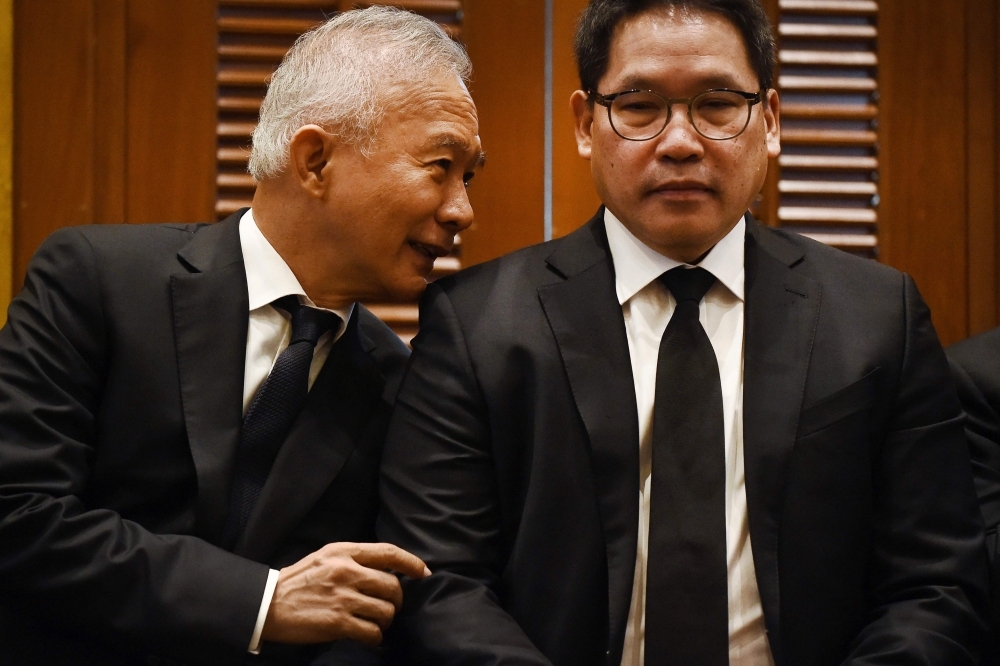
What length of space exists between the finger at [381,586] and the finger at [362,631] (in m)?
0.04

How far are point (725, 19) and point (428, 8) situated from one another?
2.67 ft

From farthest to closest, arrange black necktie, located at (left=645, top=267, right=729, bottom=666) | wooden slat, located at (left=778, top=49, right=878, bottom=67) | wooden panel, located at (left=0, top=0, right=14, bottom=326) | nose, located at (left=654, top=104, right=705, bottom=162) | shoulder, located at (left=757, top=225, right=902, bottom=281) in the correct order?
wooden slat, located at (left=778, top=49, right=878, bottom=67) → wooden panel, located at (left=0, top=0, right=14, bottom=326) → shoulder, located at (left=757, top=225, right=902, bottom=281) → nose, located at (left=654, top=104, right=705, bottom=162) → black necktie, located at (left=645, top=267, right=729, bottom=666)

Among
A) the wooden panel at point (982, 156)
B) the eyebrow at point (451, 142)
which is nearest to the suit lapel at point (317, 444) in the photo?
Answer: the eyebrow at point (451, 142)

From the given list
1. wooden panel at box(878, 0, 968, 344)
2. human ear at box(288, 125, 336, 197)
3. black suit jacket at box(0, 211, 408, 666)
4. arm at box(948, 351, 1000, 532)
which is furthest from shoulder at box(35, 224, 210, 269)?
wooden panel at box(878, 0, 968, 344)

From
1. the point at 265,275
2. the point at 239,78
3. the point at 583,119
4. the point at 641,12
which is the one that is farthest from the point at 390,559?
the point at 239,78

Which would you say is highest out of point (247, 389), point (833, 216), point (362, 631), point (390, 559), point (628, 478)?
point (833, 216)

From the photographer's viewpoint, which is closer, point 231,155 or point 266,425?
point 266,425

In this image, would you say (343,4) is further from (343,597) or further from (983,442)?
(983,442)

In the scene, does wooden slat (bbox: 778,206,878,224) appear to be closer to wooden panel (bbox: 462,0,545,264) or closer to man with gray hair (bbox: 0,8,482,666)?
wooden panel (bbox: 462,0,545,264)

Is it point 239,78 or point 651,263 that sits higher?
point 239,78

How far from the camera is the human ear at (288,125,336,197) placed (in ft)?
5.73

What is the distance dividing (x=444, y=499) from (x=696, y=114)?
2.31 ft

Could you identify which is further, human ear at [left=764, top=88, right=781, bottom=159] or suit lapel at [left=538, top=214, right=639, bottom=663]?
human ear at [left=764, top=88, right=781, bottom=159]

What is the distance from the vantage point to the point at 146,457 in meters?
1.61
